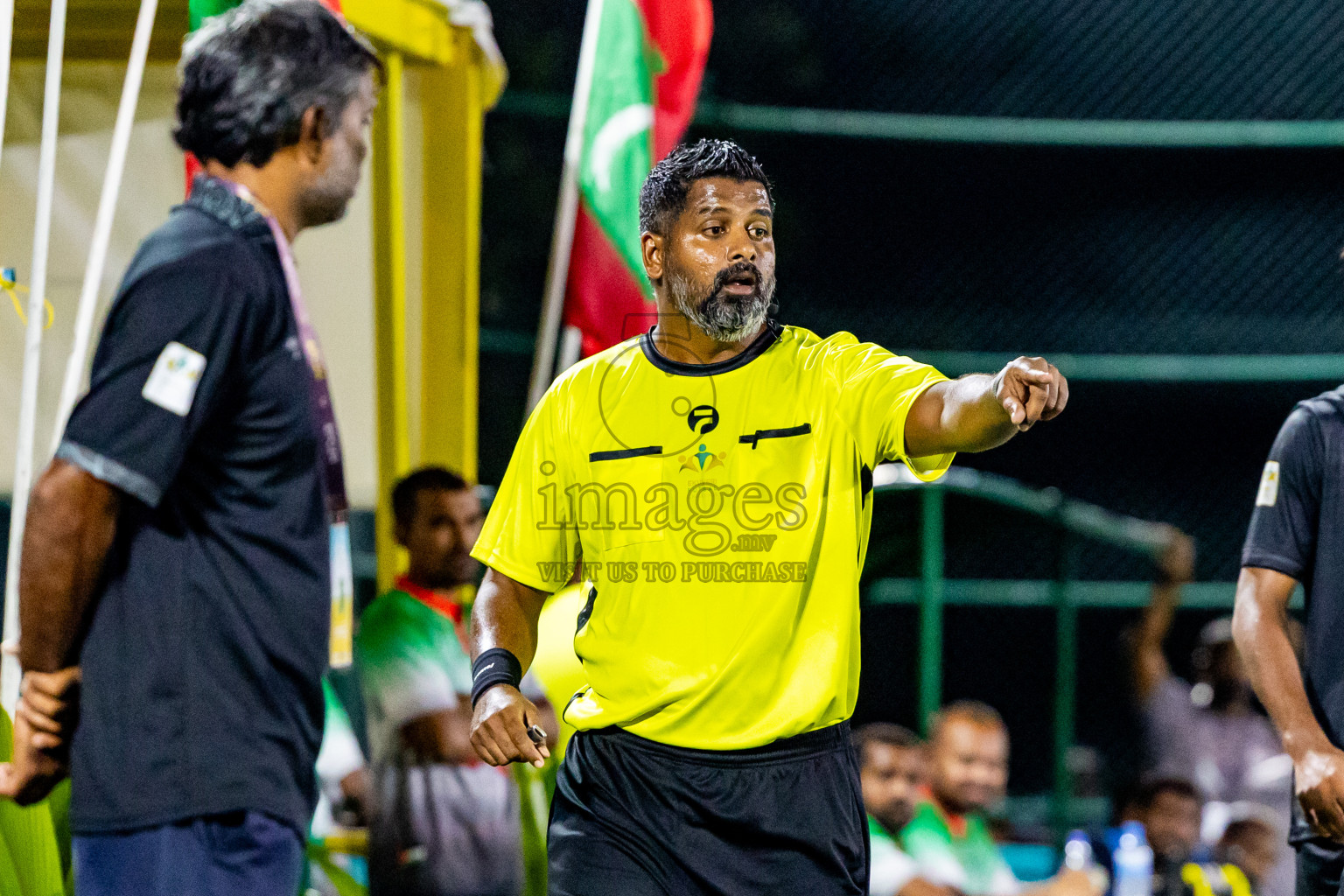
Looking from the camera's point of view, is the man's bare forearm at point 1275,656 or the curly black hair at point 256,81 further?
the man's bare forearm at point 1275,656

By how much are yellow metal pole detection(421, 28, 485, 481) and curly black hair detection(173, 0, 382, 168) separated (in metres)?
3.10

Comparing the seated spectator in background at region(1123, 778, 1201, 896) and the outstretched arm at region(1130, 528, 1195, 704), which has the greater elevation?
the outstretched arm at region(1130, 528, 1195, 704)

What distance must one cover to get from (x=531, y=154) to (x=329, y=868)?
6718mm

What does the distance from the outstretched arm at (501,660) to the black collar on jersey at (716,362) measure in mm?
494

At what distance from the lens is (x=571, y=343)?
213 inches

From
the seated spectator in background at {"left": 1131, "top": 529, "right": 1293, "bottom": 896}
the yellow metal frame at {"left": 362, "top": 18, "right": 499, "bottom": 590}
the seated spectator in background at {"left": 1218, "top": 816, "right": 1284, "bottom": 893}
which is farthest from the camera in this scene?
the seated spectator in background at {"left": 1131, "top": 529, "right": 1293, "bottom": 896}

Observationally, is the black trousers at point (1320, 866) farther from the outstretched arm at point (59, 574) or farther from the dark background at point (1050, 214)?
the dark background at point (1050, 214)

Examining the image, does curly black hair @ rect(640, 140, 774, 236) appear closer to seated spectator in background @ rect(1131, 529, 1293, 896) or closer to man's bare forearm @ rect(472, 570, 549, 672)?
man's bare forearm @ rect(472, 570, 549, 672)

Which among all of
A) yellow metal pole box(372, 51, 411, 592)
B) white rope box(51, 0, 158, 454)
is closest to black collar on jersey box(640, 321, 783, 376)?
white rope box(51, 0, 158, 454)

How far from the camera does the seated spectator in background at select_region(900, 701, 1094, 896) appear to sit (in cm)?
473

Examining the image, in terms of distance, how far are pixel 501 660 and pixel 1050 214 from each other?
9433 mm

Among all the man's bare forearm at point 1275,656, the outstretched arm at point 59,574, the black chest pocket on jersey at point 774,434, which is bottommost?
the man's bare forearm at point 1275,656

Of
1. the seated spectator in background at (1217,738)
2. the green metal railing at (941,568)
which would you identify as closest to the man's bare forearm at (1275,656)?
the seated spectator in background at (1217,738)

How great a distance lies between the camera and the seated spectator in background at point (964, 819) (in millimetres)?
4727
